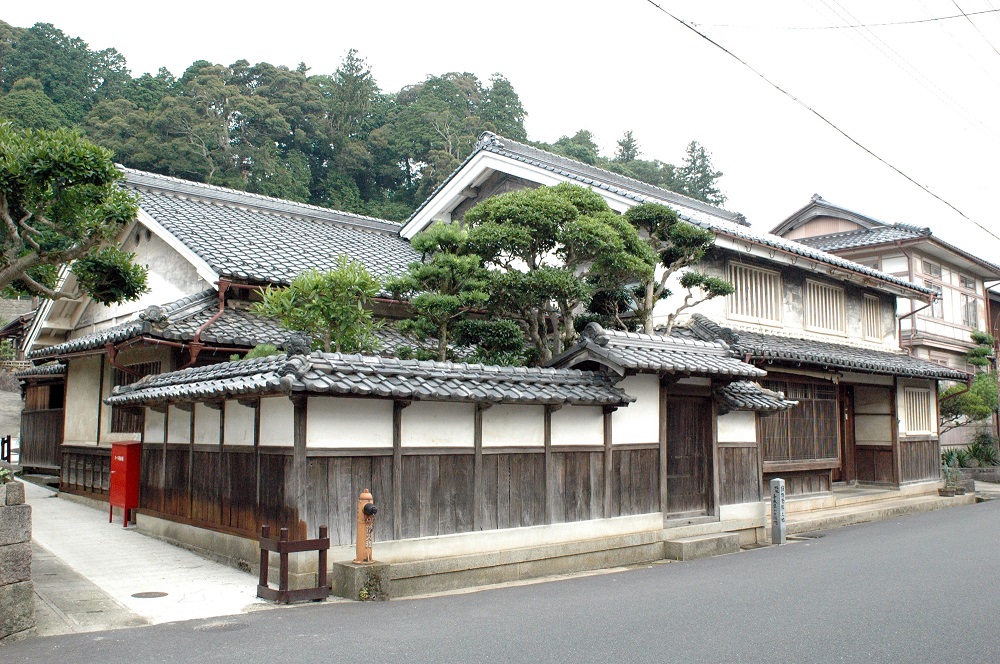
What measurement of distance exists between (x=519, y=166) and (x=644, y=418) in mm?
8917

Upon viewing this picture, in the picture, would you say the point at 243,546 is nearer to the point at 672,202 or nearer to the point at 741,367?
the point at 741,367

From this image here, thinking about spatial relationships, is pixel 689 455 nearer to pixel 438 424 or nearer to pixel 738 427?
pixel 738 427

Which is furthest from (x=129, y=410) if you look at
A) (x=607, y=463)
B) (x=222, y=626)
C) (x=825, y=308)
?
(x=825, y=308)

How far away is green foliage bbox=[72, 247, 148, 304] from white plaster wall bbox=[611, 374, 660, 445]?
7.35 metres

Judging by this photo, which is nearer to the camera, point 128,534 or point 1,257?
point 1,257

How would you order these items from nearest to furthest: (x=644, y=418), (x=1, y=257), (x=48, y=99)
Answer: (x=1, y=257)
(x=644, y=418)
(x=48, y=99)

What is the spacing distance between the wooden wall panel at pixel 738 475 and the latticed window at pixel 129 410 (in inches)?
431

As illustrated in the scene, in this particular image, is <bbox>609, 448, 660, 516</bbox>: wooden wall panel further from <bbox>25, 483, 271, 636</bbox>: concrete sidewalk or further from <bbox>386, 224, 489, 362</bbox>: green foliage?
<bbox>25, 483, 271, 636</bbox>: concrete sidewalk

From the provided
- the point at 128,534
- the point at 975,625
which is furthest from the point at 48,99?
the point at 975,625

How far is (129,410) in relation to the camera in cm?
1515

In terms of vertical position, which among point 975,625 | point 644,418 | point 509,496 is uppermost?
point 644,418

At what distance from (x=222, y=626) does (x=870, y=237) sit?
28.0 m

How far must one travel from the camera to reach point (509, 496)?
11516mm

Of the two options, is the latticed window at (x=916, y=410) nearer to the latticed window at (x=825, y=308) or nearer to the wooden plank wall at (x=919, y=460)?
Answer: the wooden plank wall at (x=919, y=460)
